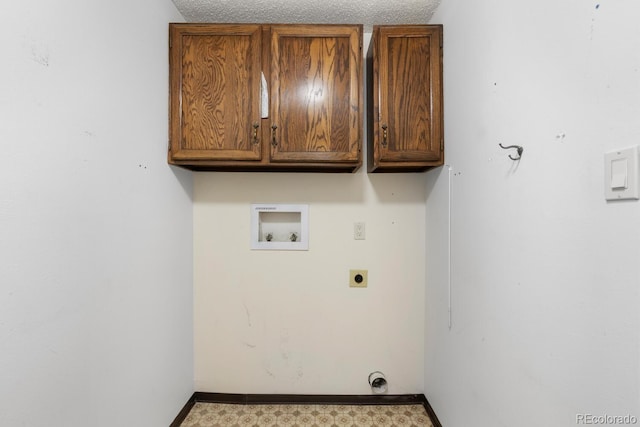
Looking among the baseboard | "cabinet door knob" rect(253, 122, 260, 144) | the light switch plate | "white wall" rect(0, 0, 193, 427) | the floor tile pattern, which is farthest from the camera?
the baseboard

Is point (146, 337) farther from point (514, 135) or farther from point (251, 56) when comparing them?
point (514, 135)

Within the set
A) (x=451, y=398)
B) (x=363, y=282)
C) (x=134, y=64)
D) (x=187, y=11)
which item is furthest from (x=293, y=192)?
(x=451, y=398)

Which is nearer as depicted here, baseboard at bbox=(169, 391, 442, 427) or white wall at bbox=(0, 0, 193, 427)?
white wall at bbox=(0, 0, 193, 427)

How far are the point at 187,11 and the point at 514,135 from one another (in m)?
1.80

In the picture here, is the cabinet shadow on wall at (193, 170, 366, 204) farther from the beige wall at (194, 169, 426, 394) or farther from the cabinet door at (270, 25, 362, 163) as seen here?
the cabinet door at (270, 25, 362, 163)

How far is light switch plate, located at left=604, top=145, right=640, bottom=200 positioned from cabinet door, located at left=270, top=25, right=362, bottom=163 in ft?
3.30

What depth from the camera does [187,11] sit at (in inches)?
63.1

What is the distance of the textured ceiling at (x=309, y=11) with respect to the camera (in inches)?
60.2

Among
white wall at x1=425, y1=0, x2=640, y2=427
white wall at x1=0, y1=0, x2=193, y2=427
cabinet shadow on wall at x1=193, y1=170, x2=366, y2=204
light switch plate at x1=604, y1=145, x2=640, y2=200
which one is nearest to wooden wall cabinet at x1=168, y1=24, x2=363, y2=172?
white wall at x1=0, y1=0, x2=193, y2=427

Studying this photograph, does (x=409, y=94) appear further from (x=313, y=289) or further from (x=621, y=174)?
(x=313, y=289)

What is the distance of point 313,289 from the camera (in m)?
1.82

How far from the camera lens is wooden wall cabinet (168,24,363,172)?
1501 millimetres

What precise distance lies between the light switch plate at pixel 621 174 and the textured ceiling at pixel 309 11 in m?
1.39

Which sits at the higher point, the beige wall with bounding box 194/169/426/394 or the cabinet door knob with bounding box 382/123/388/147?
the cabinet door knob with bounding box 382/123/388/147
